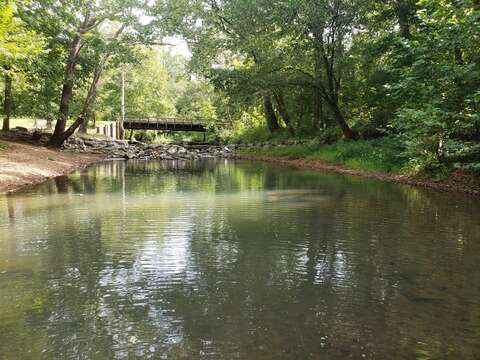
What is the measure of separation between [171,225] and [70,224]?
6.02 feet

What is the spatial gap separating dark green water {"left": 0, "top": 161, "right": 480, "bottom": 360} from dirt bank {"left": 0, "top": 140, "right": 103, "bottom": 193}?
3.78m

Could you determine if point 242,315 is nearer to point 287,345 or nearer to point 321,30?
point 287,345

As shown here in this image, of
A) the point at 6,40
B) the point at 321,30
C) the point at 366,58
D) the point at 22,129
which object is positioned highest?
the point at 321,30

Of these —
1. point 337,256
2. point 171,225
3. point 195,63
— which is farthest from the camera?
point 195,63

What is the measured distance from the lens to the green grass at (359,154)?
17422mm

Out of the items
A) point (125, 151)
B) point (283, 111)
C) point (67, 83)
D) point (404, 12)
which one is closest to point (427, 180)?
point (404, 12)

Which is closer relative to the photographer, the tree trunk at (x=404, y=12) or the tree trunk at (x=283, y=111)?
the tree trunk at (x=404, y=12)

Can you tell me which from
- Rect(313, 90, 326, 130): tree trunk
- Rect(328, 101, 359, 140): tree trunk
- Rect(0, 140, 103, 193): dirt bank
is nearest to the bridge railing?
Rect(313, 90, 326, 130): tree trunk

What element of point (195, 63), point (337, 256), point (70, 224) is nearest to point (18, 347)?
point (337, 256)

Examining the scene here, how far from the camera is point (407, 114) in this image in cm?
1279

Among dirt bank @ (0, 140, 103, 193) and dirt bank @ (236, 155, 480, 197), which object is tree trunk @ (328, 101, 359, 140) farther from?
dirt bank @ (0, 140, 103, 193)

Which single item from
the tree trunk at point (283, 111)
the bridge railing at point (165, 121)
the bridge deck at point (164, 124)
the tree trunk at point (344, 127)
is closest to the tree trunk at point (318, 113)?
the tree trunk at point (283, 111)

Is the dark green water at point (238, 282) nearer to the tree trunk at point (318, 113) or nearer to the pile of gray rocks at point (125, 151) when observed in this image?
the pile of gray rocks at point (125, 151)

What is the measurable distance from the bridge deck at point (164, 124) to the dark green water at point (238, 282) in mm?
39323
